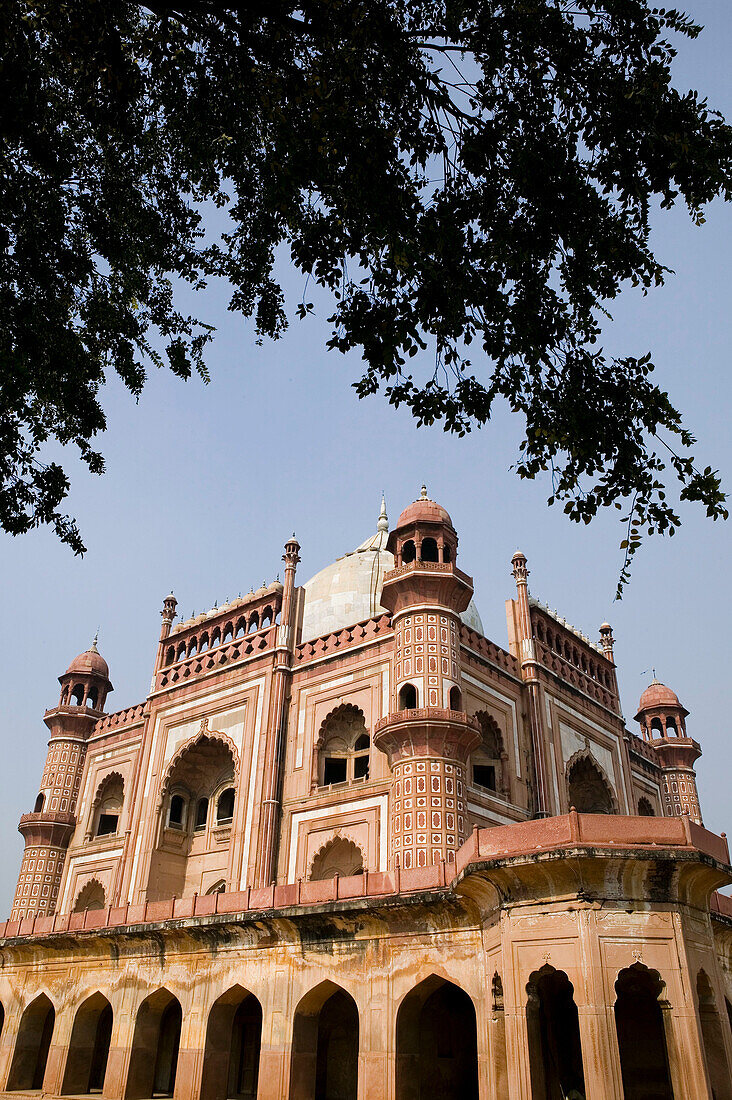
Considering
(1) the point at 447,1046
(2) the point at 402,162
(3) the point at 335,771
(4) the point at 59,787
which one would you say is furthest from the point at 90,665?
(2) the point at 402,162

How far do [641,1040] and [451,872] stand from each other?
4373mm

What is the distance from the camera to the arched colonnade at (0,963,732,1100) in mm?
11453

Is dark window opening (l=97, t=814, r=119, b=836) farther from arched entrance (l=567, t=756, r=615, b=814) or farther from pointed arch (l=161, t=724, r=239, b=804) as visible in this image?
arched entrance (l=567, t=756, r=615, b=814)

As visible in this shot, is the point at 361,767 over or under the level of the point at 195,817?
over

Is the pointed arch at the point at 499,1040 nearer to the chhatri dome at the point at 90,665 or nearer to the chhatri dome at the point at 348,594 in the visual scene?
the chhatri dome at the point at 348,594

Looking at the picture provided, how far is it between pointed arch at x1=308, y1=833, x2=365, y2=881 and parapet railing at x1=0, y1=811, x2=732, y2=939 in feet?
16.2

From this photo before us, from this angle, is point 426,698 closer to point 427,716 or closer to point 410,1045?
point 427,716

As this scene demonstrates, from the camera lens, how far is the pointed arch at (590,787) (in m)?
26.6

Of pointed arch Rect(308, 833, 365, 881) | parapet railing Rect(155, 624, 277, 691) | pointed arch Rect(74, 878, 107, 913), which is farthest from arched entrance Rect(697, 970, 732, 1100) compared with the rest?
pointed arch Rect(74, 878, 107, 913)

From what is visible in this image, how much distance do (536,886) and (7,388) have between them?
8.86 m

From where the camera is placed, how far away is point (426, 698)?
67.5 ft

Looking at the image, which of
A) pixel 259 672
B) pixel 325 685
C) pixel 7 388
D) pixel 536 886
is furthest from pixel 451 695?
pixel 7 388

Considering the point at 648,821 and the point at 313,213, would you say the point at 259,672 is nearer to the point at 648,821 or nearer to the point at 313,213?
the point at 648,821

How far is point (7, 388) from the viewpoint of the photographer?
8.04m
